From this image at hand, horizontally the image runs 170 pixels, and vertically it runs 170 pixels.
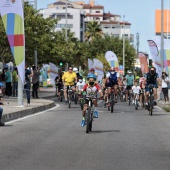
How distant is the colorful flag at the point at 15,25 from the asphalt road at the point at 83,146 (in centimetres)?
564

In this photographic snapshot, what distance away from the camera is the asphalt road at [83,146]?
38.1ft

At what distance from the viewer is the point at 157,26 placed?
428ft

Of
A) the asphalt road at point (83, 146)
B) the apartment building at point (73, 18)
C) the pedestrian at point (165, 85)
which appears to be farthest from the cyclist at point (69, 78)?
the apartment building at point (73, 18)

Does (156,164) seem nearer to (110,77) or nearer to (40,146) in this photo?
(40,146)

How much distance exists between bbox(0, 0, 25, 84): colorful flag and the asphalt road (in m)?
5.64

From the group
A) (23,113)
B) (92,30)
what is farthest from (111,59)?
(92,30)

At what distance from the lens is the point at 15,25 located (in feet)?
89.1

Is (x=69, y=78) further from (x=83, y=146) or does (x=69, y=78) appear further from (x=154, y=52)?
(x=83, y=146)

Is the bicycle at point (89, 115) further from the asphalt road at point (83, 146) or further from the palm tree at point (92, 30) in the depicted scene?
the palm tree at point (92, 30)

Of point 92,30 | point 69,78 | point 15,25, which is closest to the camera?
point 15,25

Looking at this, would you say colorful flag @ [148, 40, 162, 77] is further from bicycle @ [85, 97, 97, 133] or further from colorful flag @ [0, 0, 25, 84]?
bicycle @ [85, 97, 97, 133]

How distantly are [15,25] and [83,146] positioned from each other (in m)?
13.2

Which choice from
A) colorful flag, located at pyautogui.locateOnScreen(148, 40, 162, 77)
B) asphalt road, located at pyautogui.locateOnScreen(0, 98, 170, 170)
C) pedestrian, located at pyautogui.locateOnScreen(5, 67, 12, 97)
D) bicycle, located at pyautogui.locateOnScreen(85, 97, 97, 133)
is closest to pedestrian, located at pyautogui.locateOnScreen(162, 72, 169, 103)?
colorful flag, located at pyautogui.locateOnScreen(148, 40, 162, 77)

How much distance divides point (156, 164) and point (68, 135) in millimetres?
5791
